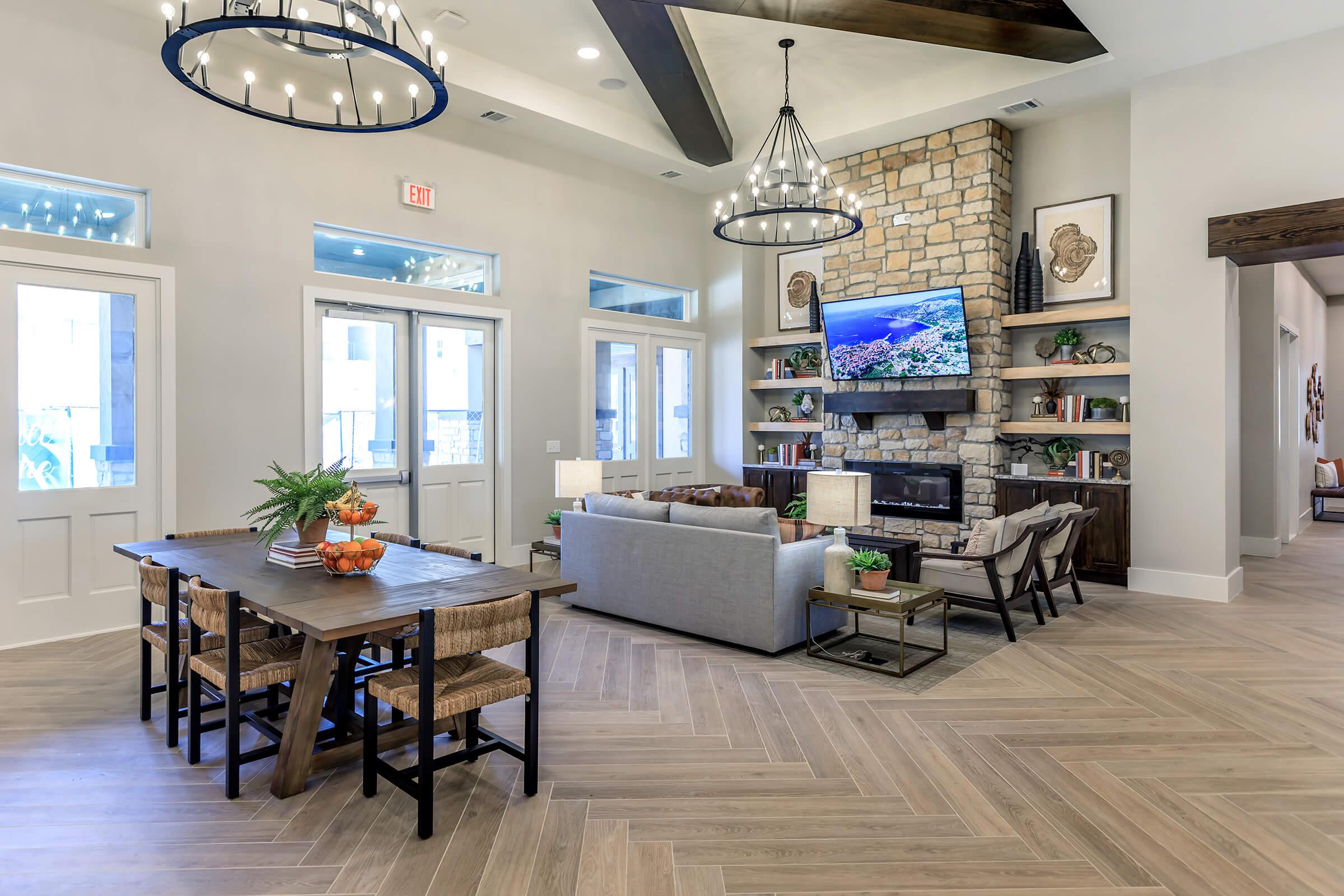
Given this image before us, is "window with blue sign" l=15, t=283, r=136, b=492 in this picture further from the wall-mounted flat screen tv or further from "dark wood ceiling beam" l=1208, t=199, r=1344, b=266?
"dark wood ceiling beam" l=1208, t=199, r=1344, b=266

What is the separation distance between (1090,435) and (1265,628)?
2.16m

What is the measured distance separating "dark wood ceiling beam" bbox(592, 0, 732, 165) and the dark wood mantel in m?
2.74

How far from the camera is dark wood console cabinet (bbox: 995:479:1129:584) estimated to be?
20.4 ft

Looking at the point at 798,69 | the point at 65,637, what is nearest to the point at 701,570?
the point at 65,637

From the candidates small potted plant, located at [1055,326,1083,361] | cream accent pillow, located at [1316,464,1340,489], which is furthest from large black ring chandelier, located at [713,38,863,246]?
cream accent pillow, located at [1316,464,1340,489]

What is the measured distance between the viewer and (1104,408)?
255 inches

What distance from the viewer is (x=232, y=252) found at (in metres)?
5.40

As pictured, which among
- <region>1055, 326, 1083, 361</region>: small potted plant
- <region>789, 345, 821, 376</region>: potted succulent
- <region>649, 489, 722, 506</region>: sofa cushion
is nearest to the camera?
<region>649, 489, 722, 506</region>: sofa cushion

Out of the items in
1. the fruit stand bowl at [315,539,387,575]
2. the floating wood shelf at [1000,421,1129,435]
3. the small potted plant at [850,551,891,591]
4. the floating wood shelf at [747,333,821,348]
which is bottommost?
the small potted plant at [850,551,891,591]

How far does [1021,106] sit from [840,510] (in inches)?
174

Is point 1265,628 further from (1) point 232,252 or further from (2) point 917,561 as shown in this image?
(1) point 232,252

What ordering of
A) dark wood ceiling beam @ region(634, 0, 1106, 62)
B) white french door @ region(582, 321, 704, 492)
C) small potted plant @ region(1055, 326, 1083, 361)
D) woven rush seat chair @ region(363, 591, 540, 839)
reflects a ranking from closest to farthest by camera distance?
1. woven rush seat chair @ region(363, 591, 540, 839)
2. dark wood ceiling beam @ region(634, 0, 1106, 62)
3. small potted plant @ region(1055, 326, 1083, 361)
4. white french door @ region(582, 321, 704, 492)

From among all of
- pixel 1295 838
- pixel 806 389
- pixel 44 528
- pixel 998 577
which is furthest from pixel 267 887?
pixel 806 389

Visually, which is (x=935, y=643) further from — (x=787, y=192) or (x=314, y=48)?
(x=314, y=48)
